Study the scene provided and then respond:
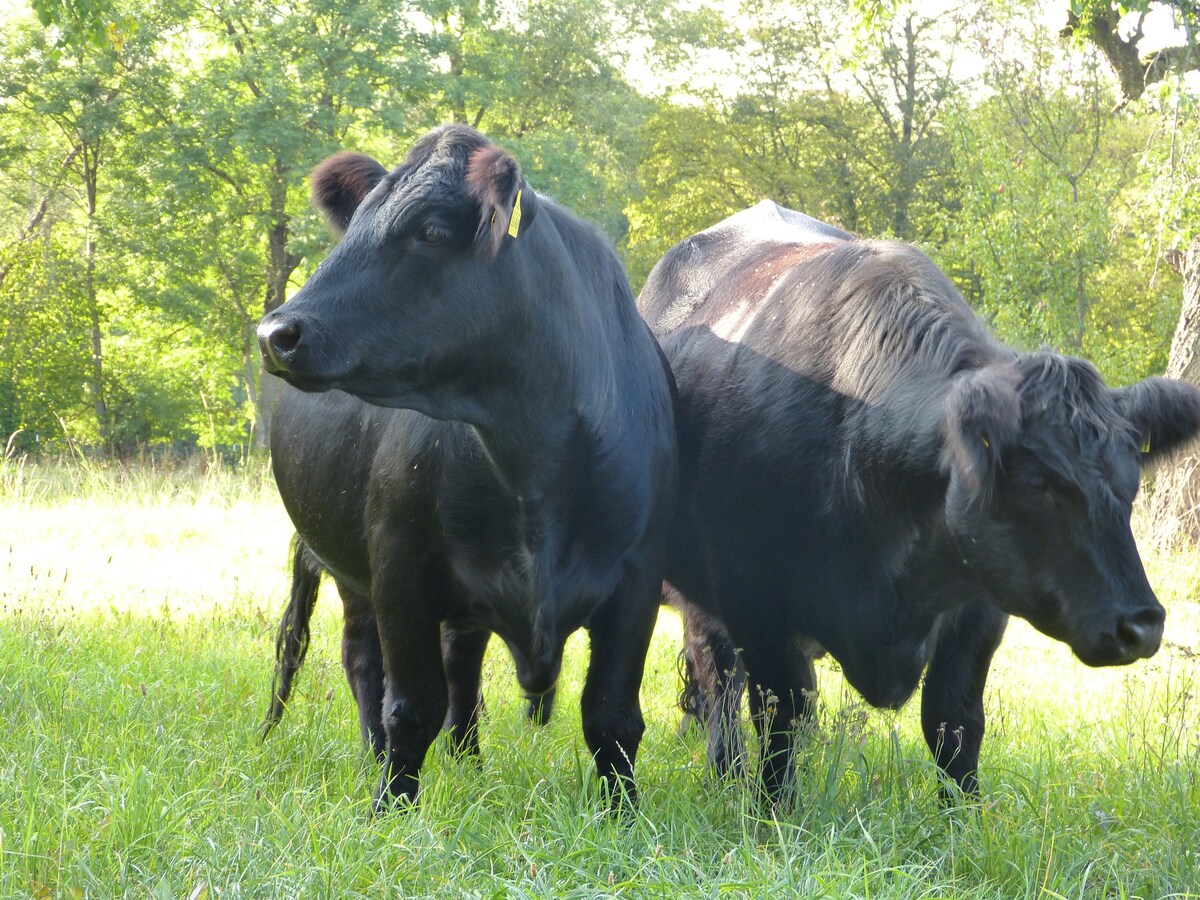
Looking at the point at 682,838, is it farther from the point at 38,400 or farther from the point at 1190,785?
the point at 38,400

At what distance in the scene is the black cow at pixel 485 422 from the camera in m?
3.21

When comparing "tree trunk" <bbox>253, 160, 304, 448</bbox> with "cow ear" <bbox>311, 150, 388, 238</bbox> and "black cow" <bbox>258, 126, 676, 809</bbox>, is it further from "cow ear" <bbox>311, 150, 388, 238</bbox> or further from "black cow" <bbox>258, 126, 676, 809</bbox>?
"black cow" <bbox>258, 126, 676, 809</bbox>

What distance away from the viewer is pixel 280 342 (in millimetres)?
3012

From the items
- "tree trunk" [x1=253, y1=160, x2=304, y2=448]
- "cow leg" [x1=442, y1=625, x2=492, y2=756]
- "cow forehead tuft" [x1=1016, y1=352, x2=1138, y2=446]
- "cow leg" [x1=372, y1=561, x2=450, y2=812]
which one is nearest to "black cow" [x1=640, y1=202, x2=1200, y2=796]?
"cow forehead tuft" [x1=1016, y1=352, x2=1138, y2=446]

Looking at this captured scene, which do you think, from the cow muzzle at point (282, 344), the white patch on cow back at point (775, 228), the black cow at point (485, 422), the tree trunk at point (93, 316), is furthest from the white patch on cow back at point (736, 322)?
the tree trunk at point (93, 316)

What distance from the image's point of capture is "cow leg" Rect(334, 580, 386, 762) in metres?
4.57

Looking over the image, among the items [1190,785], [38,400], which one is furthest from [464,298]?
[38,400]

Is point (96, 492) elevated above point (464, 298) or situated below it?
below

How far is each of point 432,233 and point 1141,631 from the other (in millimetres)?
2157

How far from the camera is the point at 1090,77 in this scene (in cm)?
2341

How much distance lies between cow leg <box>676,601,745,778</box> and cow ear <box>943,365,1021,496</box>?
126 cm

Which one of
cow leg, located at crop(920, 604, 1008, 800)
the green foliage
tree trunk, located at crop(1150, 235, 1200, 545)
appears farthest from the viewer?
the green foliage

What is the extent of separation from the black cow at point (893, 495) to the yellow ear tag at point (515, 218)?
1.18m

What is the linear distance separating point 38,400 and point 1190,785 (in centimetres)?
2934
